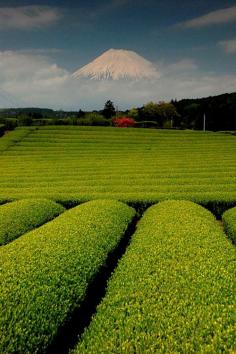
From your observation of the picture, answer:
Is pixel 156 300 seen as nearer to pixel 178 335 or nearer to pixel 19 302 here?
pixel 178 335

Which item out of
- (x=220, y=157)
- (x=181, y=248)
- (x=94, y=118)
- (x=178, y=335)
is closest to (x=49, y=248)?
(x=181, y=248)

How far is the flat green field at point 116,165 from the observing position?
28.6 metres

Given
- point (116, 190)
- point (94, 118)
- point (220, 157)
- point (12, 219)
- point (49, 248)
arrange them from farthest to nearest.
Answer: point (94, 118) < point (220, 157) < point (116, 190) < point (12, 219) < point (49, 248)

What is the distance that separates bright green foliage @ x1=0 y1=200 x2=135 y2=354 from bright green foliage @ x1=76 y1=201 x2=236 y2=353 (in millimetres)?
870

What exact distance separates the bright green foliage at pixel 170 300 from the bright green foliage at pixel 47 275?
2.85ft

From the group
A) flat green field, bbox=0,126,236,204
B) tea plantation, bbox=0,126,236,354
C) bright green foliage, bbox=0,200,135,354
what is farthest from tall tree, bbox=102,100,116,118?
bright green foliage, bbox=0,200,135,354

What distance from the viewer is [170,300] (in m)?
9.48

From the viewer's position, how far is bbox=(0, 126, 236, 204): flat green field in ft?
93.9

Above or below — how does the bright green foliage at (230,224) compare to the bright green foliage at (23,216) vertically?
below

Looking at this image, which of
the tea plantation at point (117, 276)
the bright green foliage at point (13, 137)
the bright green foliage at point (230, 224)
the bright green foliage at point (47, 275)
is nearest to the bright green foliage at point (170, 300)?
the tea plantation at point (117, 276)

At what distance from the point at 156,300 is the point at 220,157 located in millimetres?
49562

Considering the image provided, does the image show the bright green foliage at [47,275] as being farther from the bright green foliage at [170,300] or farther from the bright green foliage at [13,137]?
the bright green foliage at [13,137]

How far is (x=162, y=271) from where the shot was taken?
1130 cm

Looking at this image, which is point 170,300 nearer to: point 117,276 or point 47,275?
point 117,276
